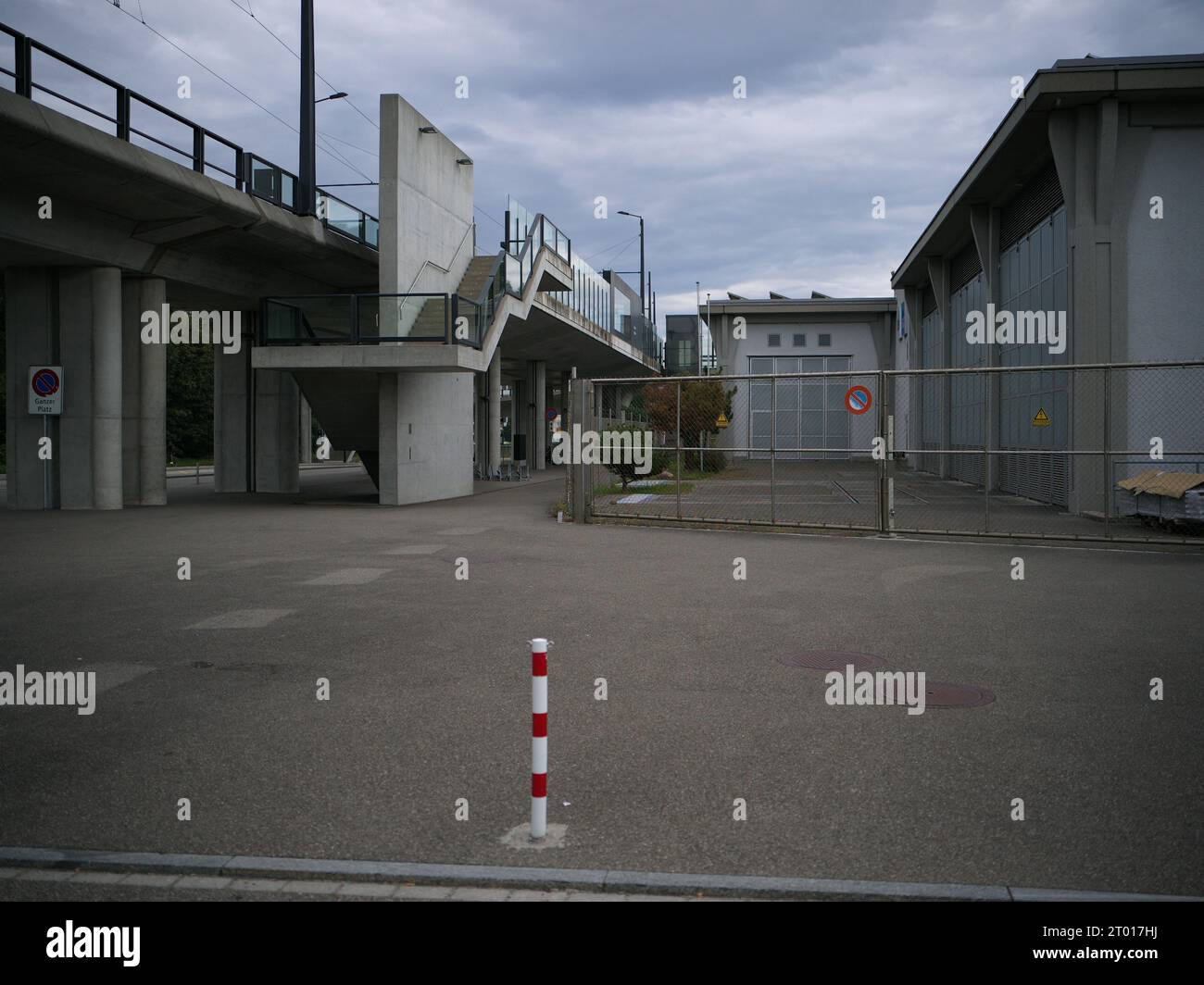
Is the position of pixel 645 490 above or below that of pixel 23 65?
below

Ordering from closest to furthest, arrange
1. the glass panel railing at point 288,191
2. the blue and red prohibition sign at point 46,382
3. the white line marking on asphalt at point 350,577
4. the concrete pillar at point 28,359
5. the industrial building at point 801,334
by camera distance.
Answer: the white line marking on asphalt at point 350,577
the blue and red prohibition sign at point 46,382
the concrete pillar at point 28,359
the glass panel railing at point 288,191
the industrial building at point 801,334

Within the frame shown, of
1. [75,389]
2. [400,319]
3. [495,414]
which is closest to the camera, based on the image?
[75,389]

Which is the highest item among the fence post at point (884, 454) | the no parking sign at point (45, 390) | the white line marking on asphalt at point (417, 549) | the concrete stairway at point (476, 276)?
the concrete stairway at point (476, 276)

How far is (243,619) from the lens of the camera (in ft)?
→ 37.0

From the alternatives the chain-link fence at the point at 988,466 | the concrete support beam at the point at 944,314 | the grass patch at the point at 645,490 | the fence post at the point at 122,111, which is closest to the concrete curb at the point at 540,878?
the chain-link fence at the point at 988,466

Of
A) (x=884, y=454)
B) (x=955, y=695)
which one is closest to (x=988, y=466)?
(x=884, y=454)

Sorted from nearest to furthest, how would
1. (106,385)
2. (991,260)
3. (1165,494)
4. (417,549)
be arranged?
(417,549)
(1165,494)
(106,385)
(991,260)

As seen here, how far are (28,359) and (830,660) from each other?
22.0 m

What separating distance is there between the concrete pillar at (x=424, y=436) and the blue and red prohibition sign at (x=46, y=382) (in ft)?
23.8

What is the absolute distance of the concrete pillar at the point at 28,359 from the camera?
82.2ft

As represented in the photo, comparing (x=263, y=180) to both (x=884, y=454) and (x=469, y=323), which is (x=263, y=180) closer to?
(x=469, y=323)

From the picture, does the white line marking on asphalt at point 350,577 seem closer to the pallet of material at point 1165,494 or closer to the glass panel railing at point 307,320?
the glass panel railing at point 307,320
